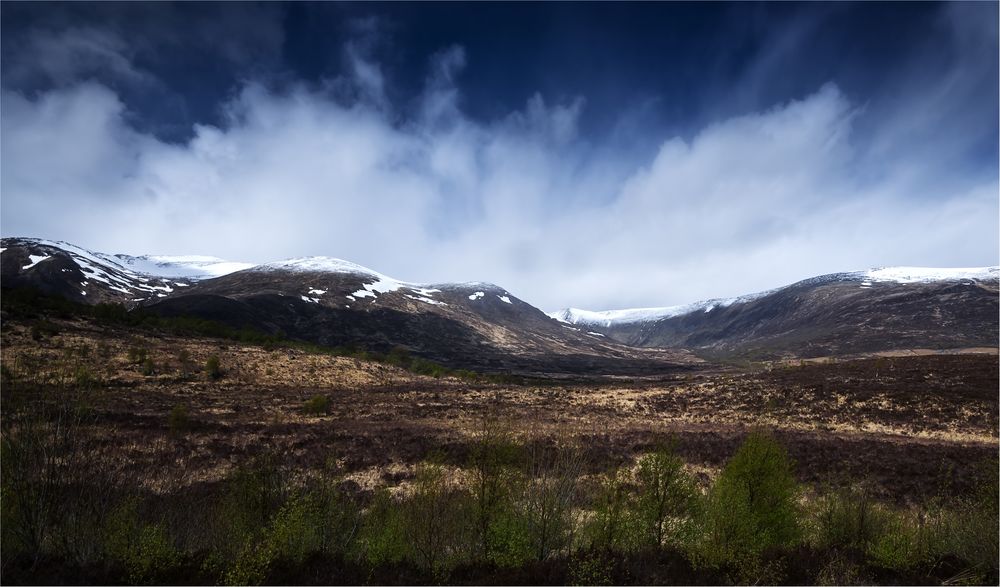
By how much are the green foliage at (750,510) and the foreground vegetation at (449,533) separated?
50 mm

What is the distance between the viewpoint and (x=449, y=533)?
33.0 feet

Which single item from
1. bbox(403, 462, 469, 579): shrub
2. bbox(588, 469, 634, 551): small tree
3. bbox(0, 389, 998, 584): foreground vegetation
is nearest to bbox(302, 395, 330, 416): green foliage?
bbox(0, 389, 998, 584): foreground vegetation

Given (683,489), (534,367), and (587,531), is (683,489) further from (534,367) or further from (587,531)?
(534,367)

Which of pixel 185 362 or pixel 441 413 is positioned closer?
pixel 441 413

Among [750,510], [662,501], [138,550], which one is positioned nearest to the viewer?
[138,550]

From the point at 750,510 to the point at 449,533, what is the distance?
27.3 ft

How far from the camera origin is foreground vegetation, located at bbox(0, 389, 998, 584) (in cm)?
848

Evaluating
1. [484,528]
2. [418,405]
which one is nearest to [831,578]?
[484,528]

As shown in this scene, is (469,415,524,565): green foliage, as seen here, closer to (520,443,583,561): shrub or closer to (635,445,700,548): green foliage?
(520,443,583,561): shrub

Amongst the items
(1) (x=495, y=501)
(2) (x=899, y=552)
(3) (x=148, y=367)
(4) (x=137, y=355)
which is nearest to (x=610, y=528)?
(1) (x=495, y=501)

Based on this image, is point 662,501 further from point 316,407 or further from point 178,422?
point 316,407

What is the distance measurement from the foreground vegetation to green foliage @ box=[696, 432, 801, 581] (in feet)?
0.16

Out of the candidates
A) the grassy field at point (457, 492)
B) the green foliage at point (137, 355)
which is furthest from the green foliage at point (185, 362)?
the grassy field at point (457, 492)

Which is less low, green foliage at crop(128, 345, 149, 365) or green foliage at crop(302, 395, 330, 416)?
green foliage at crop(128, 345, 149, 365)
